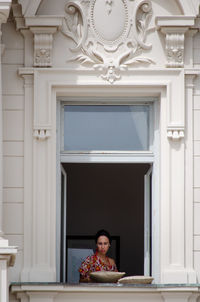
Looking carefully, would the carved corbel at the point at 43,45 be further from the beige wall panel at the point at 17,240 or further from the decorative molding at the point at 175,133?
the beige wall panel at the point at 17,240

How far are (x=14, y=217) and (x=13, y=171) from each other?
0.53 meters

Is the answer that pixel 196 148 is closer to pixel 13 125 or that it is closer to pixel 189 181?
pixel 189 181

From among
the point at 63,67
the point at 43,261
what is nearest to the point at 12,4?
the point at 63,67

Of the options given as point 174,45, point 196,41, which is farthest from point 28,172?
point 196,41

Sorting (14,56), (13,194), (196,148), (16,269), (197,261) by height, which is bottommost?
(16,269)

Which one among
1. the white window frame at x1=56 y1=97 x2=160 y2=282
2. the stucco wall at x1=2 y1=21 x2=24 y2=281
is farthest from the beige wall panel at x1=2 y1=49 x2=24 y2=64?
Result: the white window frame at x1=56 y1=97 x2=160 y2=282

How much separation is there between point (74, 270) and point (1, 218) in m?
5.32

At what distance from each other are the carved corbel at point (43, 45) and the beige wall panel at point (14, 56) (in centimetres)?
20

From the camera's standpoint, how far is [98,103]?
15750 millimetres

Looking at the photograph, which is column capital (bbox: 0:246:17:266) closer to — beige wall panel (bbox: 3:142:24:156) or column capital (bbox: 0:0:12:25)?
beige wall panel (bbox: 3:142:24:156)

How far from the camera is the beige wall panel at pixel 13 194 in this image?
15273mm

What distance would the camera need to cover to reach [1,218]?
1466 centimetres

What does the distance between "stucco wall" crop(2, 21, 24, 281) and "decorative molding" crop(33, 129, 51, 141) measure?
17 centimetres

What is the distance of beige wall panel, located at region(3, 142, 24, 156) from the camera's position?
15.4 metres
